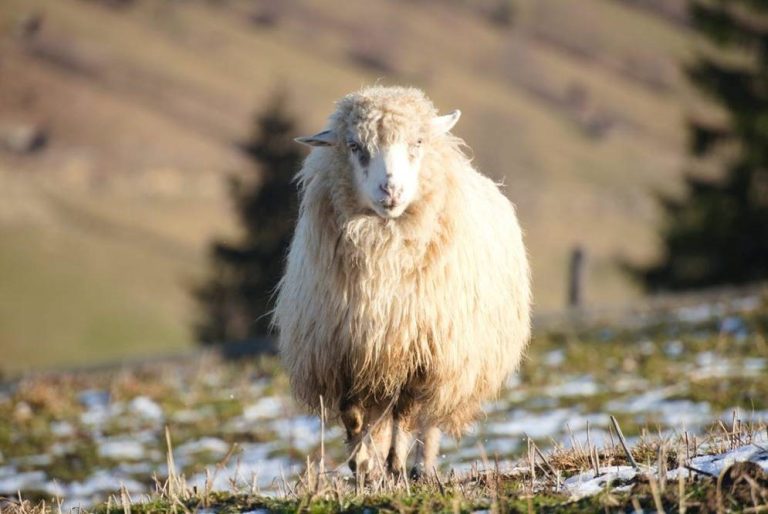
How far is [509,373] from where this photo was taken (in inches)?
303

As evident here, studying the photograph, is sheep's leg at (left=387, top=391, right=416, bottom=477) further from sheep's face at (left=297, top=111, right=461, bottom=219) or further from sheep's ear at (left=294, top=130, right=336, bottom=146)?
sheep's ear at (left=294, top=130, right=336, bottom=146)

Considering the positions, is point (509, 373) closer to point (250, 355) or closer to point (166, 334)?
point (250, 355)

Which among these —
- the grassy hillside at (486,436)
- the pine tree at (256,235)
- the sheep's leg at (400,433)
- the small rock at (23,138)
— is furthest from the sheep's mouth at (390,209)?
the small rock at (23,138)

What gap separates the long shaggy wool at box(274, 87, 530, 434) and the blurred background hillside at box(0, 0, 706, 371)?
65.3 ft

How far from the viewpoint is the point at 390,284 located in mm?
6664

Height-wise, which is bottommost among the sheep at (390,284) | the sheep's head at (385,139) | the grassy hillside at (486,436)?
the grassy hillside at (486,436)

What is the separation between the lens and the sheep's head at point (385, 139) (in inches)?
257

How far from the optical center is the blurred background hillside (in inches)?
2552

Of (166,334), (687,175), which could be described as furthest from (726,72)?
(166,334)

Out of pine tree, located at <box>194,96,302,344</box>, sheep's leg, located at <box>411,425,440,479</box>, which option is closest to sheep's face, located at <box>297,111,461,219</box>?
sheep's leg, located at <box>411,425,440,479</box>

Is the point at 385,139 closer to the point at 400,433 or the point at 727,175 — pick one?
the point at 400,433

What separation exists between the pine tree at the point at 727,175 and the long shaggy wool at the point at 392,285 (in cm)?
1943

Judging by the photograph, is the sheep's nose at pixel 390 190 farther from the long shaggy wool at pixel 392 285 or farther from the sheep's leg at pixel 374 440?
the sheep's leg at pixel 374 440

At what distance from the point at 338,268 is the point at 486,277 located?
103cm
